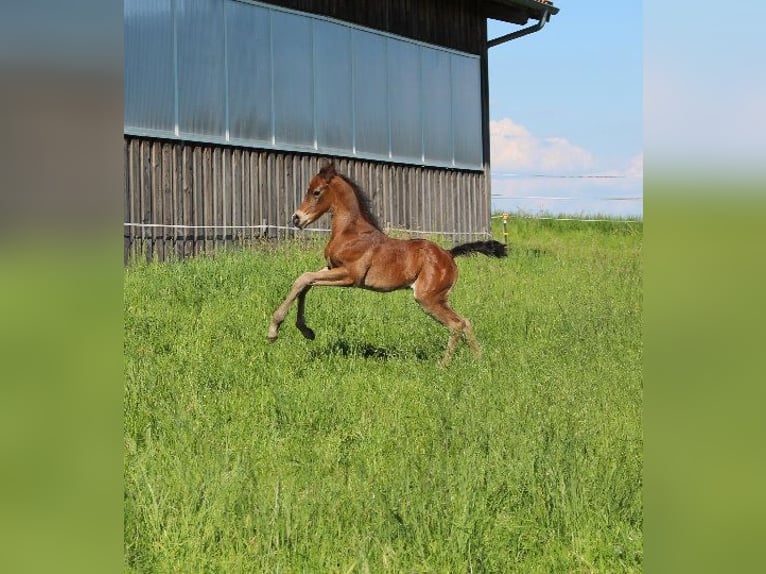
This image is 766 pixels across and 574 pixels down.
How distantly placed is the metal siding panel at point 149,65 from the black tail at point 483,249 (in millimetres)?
5554

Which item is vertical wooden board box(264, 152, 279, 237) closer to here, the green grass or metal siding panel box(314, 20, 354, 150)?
metal siding panel box(314, 20, 354, 150)

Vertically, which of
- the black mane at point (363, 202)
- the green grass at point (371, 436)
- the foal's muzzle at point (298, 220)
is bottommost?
the green grass at point (371, 436)

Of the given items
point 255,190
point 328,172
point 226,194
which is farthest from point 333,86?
point 328,172

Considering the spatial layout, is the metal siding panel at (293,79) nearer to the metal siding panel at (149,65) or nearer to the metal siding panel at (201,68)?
the metal siding panel at (201,68)

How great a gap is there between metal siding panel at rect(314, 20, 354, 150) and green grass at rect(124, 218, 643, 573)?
5.96 metres

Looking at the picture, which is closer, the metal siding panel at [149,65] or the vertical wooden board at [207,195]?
the metal siding panel at [149,65]

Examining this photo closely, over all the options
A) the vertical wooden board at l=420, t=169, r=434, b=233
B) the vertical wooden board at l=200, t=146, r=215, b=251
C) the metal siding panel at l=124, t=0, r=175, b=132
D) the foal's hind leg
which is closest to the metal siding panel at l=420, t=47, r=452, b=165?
the vertical wooden board at l=420, t=169, r=434, b=233

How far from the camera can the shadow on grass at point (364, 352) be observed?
251 inches

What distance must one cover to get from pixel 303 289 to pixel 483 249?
1.69 metres

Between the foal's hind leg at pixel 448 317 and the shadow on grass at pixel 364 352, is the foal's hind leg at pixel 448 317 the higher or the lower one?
the higher one

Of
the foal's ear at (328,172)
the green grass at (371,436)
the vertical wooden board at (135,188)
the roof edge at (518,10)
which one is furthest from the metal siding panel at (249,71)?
the foal's ear at (328,172)

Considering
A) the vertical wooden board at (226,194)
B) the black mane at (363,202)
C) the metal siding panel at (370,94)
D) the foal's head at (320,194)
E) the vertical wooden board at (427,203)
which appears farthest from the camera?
the vertical wooden board at (427,203)

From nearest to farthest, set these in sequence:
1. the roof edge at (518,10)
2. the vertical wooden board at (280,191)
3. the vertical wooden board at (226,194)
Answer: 1. the vertical wooden board at (226,194)
2. the vertical wooden board at (280,191)
3. the roof edge at (518,10)
